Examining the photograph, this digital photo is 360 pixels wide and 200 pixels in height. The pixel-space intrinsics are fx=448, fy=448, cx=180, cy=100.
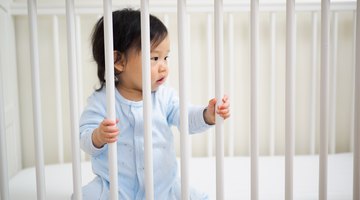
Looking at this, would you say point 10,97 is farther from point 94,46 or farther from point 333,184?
point 333,184

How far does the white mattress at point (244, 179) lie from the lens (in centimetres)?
113

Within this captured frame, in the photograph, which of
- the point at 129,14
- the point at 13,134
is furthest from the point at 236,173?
the point at 13,134

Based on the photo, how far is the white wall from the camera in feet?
5.07

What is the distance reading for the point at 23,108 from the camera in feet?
5.08

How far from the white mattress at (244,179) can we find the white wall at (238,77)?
17cm

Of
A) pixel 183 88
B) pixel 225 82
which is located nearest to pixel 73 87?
pixel 183 88

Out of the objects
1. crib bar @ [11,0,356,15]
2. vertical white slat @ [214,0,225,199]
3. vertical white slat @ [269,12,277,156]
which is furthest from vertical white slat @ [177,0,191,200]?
vertical white slat @ [269,12,277,156]

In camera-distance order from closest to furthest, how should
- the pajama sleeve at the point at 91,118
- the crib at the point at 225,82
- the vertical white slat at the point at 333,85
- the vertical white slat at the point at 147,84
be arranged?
the vertical white slat at the point at 147,84 → the pajama sleeve at the point at 91,118 → the crib at the point at 225,82 → the vertical white slat at the point at 333,85

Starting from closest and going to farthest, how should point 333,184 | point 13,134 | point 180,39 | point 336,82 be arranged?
point 180,39, point 333,184, point 13,134, point 336,82

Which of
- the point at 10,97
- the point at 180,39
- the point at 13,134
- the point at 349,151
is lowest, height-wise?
the point at 349,151

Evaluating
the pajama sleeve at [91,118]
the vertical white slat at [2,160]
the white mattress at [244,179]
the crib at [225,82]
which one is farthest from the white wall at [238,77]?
the vertical white slat at [2,160]

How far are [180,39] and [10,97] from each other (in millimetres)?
872

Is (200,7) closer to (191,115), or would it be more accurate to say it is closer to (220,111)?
(191,115)

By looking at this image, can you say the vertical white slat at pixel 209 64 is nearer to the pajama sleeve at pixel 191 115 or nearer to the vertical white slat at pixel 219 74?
the pajama sleeve at pixel 191 115
